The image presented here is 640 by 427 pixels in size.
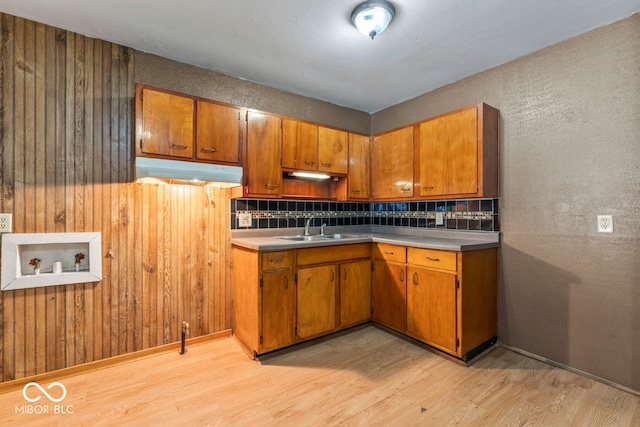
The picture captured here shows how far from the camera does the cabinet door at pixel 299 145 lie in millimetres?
2748

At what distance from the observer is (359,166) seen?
3297 mm

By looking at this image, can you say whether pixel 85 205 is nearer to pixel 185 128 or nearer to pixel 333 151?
pixel 185 128

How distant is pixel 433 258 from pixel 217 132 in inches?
80.4

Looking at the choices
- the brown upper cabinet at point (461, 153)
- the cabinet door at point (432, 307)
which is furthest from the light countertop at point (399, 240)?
the brown upper cabinet at point (461, 153)

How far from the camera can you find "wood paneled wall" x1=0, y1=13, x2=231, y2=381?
1940mm

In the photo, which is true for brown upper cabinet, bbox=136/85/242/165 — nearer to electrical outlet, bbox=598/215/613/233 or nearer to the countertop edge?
the countertop edge

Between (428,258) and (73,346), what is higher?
(428,258)

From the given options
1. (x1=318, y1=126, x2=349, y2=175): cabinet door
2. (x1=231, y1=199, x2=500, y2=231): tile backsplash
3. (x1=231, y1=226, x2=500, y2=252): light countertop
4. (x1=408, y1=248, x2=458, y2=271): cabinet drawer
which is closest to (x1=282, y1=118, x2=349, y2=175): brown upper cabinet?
(x1=318, y1=126, x2=349, y2=175): cabinet door

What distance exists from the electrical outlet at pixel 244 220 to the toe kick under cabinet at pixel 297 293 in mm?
285

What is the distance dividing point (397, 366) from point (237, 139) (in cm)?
222

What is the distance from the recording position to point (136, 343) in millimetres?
2332

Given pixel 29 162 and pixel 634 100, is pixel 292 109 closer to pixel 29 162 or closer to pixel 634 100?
pixel 29 162

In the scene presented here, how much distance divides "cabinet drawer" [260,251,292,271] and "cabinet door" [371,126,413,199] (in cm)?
137

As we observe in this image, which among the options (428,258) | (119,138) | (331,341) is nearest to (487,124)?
(428,258)
